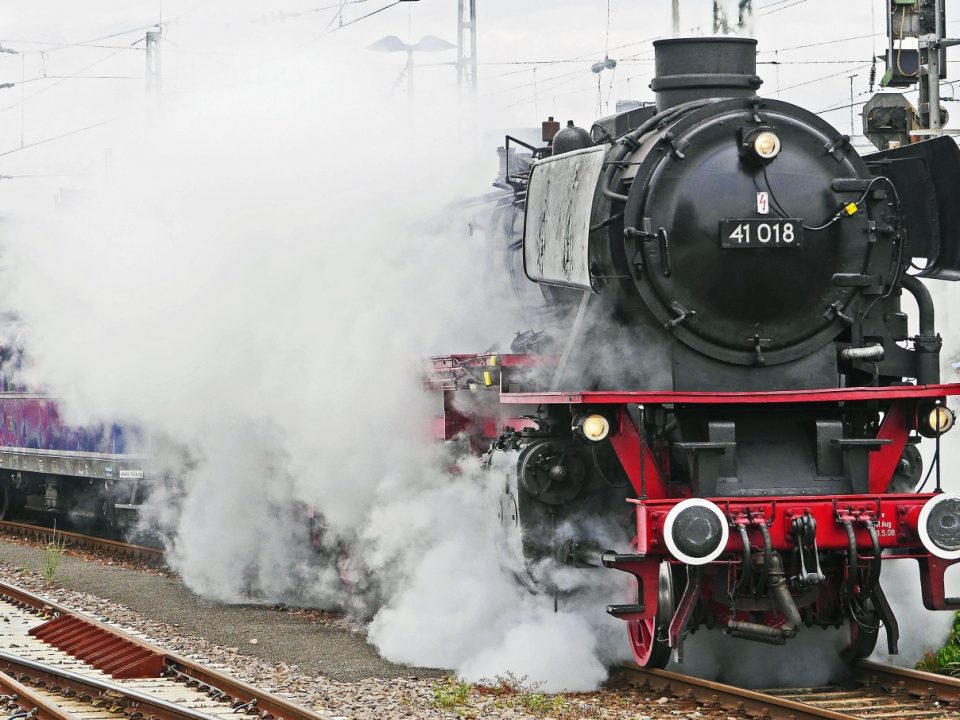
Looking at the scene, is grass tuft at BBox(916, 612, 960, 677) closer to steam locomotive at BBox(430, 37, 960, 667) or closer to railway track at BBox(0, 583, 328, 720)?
steam locomotive at BBox(430, 37, 960, 667)

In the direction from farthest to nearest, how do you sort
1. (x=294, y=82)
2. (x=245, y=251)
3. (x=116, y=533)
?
(x=116, y=533)
(x=294, y=82)
(x=245, y=251)

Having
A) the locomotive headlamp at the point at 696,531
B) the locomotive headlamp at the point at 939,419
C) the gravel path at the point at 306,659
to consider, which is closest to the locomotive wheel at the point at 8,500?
the gravel path at the point at 306,659

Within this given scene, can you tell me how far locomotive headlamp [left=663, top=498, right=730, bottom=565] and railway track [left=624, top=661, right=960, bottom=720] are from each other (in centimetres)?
76

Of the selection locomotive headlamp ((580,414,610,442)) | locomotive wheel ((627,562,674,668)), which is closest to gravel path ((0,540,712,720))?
locomotive wheel ((627,562,674,668))

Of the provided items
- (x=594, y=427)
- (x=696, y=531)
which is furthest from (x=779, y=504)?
(x=594, y=427)

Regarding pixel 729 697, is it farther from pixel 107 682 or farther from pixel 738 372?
pixel 107 682

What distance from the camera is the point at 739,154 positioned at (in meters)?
7.40

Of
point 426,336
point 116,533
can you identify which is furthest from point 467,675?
point 116,533

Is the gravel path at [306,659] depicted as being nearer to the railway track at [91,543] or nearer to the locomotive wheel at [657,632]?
the locomotive wheel at [657,632]

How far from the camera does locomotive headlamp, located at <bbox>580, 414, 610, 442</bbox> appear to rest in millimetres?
7199

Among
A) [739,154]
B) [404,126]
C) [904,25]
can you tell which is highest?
[904,25]

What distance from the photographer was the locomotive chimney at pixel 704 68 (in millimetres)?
7832

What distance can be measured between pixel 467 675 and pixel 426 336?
107 inches

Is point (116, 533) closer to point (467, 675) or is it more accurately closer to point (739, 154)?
point (467, 675)
